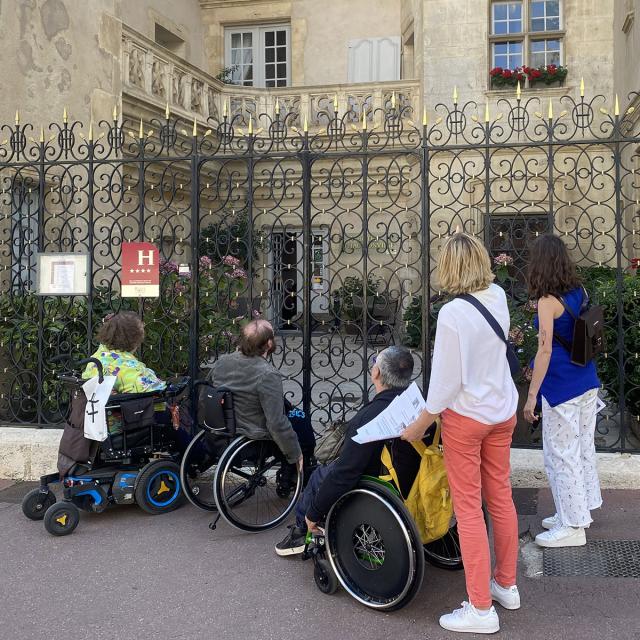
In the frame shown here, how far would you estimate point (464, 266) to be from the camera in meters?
3.13

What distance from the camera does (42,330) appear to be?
584 centimetres

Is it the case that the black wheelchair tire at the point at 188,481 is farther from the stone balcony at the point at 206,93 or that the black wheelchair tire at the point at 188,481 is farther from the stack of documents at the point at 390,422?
the stone balcony at the point at 206,93

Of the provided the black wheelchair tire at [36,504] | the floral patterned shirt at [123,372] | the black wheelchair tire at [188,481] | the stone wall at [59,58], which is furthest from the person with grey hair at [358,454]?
the stone wall at [59,58]

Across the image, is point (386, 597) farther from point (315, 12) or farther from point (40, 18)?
point (315, 12)

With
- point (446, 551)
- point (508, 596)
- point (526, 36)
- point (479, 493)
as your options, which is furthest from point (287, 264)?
point (526, 36)

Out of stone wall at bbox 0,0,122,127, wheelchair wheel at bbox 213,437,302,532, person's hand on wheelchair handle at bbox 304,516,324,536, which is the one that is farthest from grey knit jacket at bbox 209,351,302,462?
stone wall at bbox 0,0,122,127

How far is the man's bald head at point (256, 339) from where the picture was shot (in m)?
4.44

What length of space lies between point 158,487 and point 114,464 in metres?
0.34

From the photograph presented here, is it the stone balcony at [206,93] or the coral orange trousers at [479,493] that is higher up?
the stone balcony at [206,93]

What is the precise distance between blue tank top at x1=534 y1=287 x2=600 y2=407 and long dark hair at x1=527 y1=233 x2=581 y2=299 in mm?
91

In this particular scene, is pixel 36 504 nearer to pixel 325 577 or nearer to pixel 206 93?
pixel 325 577

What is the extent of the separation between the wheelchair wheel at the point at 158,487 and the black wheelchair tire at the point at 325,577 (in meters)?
1.59

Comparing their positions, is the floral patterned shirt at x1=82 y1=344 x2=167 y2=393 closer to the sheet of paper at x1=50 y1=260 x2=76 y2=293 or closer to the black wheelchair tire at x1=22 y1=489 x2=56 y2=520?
the black wheelchair tire at x1=22 y1=489 x2=56 y2=520

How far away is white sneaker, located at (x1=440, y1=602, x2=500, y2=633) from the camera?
306 centimetres
